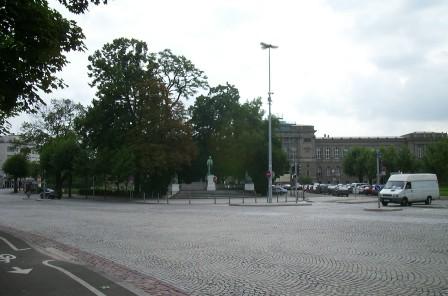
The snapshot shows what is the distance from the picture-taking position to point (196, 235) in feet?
60.2

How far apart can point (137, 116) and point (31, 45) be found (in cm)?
5056

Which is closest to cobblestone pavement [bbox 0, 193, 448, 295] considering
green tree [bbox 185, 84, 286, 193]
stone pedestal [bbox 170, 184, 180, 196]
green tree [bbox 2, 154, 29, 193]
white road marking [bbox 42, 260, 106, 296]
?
white road marking [bbox 42, 260, 106, 296]

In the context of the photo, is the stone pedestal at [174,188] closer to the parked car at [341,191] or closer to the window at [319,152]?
the parked car at [341,191]

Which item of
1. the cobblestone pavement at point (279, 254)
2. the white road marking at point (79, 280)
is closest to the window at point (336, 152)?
the cobblestone pavement at point (279, 254)

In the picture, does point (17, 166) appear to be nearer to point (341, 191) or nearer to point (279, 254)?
point (341, 191)

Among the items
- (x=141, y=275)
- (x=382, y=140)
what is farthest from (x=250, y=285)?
(x=382, y=140)

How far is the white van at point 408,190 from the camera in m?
39.4

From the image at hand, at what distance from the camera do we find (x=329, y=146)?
151375mm

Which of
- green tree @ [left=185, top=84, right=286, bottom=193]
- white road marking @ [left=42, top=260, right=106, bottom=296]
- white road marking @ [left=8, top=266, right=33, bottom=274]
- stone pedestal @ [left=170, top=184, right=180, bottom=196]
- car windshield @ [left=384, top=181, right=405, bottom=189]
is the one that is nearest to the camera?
white road marking @ [left=42, top=260, right=106, bottom=296]

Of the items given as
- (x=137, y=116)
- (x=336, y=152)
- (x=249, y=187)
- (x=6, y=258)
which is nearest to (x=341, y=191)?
(x=249, y=187)

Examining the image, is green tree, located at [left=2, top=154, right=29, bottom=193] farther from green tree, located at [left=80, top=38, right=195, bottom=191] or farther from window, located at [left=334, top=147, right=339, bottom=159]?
window, located at [left=334, top=147, right=339, bottom=159]

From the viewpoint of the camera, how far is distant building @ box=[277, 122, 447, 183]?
477ft

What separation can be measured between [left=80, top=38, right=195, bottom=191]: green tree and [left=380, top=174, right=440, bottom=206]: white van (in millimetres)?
27419

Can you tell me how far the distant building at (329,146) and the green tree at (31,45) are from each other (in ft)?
428
